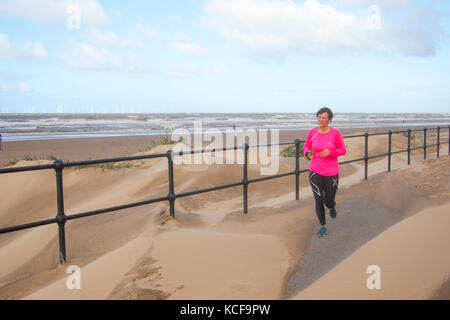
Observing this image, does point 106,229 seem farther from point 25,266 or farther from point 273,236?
point 273,236

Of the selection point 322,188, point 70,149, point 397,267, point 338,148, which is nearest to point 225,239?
point 322,188

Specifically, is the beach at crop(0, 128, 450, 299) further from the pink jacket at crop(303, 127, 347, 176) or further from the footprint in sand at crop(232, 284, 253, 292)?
the pink jacket at crop(303, 127, 347, 176)

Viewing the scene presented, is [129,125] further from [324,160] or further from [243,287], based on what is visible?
[243,287]

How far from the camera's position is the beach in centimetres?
347

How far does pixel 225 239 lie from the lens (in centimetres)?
474

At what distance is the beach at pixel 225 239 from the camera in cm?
347

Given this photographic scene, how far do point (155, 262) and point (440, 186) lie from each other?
576cm

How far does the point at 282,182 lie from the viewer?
30.4ft

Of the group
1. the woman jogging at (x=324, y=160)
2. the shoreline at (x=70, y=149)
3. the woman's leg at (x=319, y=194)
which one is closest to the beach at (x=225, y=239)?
the woman's leg at (x=319, y=194)

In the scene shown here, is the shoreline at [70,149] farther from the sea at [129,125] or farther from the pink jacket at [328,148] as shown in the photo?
the pink jacket at [328,148]

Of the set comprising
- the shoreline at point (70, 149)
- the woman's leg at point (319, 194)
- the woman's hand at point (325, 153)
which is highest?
the woman's hand at point (325, 153)

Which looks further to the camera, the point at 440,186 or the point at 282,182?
the point at 282,182

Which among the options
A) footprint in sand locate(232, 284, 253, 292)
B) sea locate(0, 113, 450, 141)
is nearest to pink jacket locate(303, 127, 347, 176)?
footprint in sand locate(232, 284, 253, 292)
